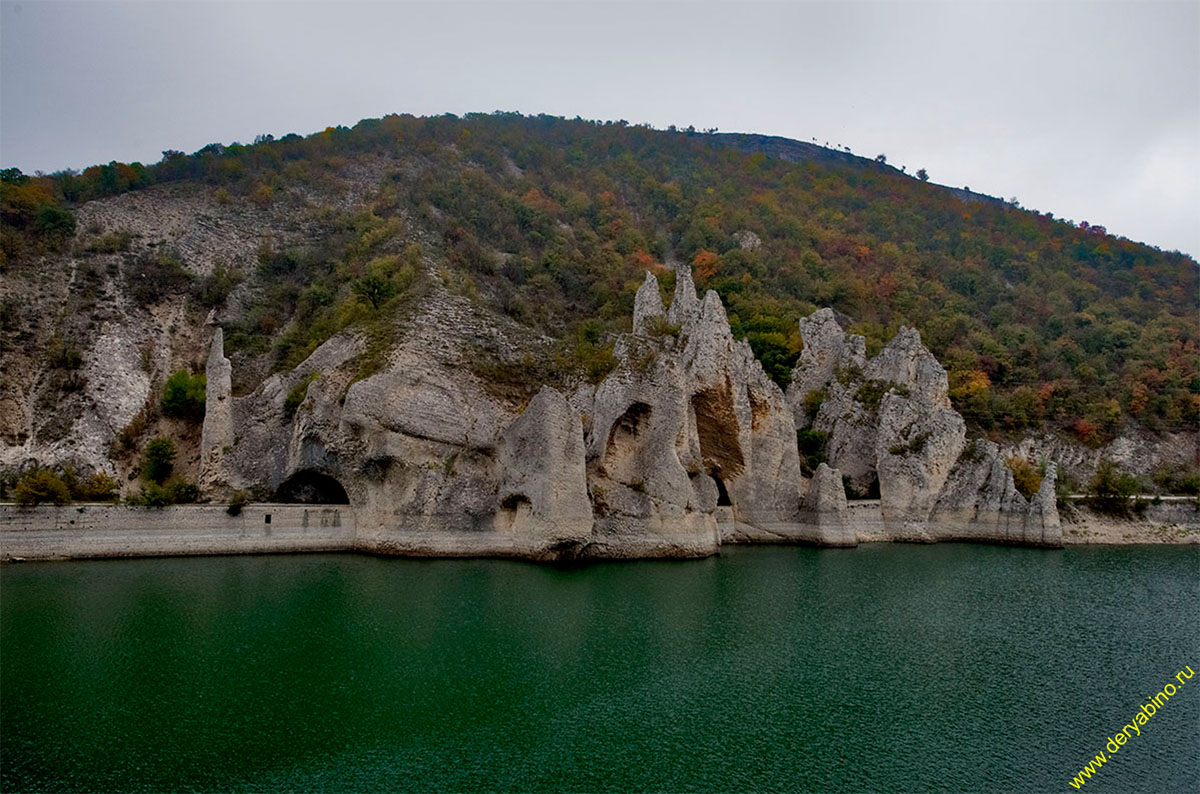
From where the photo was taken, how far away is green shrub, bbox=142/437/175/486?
105 feet

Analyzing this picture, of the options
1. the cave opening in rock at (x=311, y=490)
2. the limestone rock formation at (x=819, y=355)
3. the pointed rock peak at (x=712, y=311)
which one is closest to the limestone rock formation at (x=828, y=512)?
the pointed rock peak at (x=712, y=311)

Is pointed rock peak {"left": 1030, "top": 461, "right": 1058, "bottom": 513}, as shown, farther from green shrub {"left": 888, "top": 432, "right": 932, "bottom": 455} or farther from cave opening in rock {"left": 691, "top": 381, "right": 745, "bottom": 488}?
cave opening in rock {"left": 691, "top": 381, "right": 745, "bottom": 488}

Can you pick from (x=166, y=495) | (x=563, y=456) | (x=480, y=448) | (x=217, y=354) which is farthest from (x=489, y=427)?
(x=217, y=354)

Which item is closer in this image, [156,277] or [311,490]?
[311,490]

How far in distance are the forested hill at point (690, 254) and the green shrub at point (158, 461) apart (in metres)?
8.75

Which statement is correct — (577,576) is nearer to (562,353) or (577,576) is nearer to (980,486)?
(562,353)

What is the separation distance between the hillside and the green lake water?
12578 millimetres

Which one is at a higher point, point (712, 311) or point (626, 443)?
point (712, 311)

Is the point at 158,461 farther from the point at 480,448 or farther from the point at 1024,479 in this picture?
the point at 1024,479

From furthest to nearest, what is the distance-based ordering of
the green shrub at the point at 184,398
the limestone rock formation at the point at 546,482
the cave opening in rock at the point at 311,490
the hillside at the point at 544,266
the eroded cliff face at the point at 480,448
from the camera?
1. the hillside at the point at 544,266
2. the green shrub at the point at 184,398
3. the cave opening in rock at the point at 311,490
4. the eroded cliff face at the point at 480,448
5. the limestone rock formation at the point at 546,482

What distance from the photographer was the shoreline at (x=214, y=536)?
1022 inches

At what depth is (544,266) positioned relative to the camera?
58969mm

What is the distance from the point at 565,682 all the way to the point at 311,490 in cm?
2055

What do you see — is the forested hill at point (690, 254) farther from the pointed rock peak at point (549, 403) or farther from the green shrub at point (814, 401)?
the pointed rock peak at point (549, 403)
